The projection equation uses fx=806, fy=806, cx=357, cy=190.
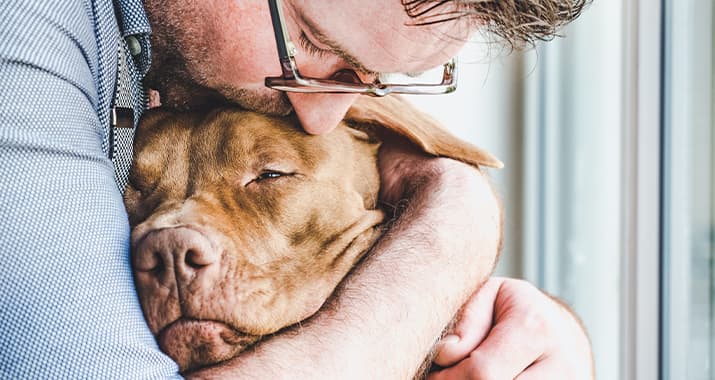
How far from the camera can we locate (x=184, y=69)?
1.25 meters

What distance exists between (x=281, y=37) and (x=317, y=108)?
122 mm

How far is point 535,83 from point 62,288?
2172 mm

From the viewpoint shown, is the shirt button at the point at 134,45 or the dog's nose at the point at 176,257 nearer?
the dog's nose at the point at 176,257

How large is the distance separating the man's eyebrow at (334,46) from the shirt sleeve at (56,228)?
385 millimetres

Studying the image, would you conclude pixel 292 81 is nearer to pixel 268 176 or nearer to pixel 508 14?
pixel 268 176

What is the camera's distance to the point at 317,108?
48.7 inches

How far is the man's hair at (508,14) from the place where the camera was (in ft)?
3.66

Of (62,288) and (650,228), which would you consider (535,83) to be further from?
(62,288)

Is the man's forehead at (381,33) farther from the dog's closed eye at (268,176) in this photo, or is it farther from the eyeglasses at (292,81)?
the dog's closed eye at (268,176)

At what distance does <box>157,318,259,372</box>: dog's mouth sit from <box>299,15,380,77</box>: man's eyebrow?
1.47ft

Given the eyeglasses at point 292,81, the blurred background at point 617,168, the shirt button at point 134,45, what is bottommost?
the blurred background at point 617,168

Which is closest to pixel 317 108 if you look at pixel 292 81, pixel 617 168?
pixel 292 81

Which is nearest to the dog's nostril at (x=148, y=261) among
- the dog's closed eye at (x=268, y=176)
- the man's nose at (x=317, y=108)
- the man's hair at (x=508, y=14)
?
the dog's closed eye at (x=268, y=176)

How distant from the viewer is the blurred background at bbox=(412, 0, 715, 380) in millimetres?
1879
